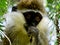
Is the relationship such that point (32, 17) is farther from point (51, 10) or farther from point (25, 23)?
point (51, 10)

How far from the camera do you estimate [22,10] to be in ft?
8.29

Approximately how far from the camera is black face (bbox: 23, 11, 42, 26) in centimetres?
237

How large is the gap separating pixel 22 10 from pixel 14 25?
22cm

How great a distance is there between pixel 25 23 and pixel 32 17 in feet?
0.35

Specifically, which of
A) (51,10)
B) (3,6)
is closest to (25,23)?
(3,6)

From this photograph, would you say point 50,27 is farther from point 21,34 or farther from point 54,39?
point 21,34

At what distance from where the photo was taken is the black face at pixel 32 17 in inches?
93.3

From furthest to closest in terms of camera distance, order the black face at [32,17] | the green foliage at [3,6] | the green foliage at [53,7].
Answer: the green foliage at [53,7], the green foliage at [3,6], the black face at [32,17]

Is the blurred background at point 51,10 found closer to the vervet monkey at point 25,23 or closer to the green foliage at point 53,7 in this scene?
the green foliage at point 53,7

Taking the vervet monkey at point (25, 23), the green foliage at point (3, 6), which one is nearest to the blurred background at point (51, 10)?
the green foliage at point (3, 6)

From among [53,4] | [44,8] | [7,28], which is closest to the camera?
[7,28]

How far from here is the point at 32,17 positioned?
2.44 m

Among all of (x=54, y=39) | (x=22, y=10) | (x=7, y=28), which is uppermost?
(x=22, y=10)

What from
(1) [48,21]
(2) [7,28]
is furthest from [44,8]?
(2) [7,28]
